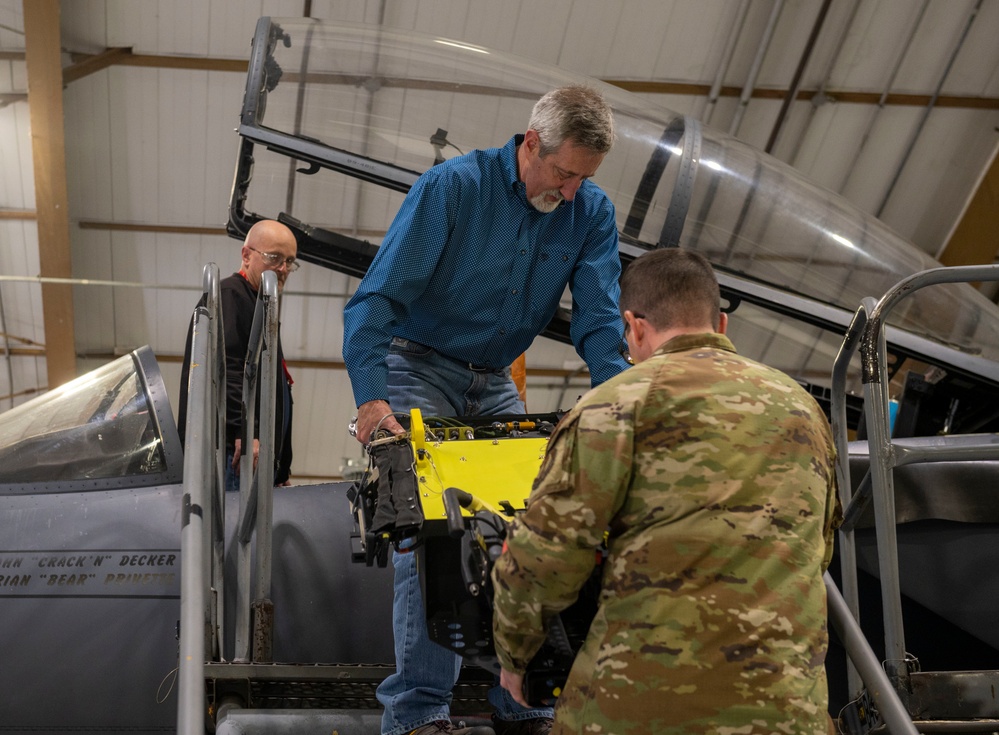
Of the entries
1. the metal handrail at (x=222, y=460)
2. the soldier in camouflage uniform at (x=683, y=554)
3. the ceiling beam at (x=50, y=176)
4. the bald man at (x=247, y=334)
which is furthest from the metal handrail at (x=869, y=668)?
the ceiling beam at (x=50, y=176)

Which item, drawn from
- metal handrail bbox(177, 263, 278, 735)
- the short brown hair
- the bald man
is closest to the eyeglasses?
the bald man

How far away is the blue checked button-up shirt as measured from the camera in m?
2.85

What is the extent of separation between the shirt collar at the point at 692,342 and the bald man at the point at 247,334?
2073 mm

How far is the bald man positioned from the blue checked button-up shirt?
36.5 inches

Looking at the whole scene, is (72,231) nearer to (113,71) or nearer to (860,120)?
(113,71)

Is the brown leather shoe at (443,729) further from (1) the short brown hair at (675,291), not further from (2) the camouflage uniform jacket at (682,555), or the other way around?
(1) the short brown hair at (675,291)

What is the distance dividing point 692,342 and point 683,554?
1.56 feet

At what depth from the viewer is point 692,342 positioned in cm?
196

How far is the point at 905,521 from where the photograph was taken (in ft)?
10.2

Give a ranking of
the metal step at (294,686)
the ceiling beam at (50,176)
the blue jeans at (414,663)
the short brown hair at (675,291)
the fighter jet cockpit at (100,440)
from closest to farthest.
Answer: the short brown hair at (675,291) < the blue jeans at (414,663) < the metal step at (294,686) < the fighter jet cockpit at (100,440) < the ceiling beam at (50,176)

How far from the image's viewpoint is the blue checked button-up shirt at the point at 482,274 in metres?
2.85

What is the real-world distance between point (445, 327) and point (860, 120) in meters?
9.63

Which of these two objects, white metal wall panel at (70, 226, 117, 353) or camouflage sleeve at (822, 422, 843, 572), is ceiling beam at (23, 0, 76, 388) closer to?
white metal wall panel at (70, 226, 117, 353)

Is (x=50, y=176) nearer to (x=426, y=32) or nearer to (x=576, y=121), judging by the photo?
(x=426, y=32)
